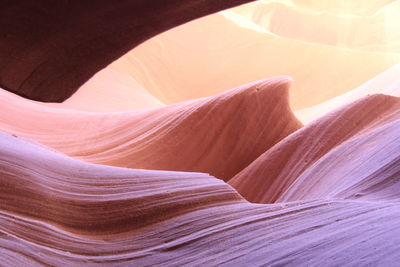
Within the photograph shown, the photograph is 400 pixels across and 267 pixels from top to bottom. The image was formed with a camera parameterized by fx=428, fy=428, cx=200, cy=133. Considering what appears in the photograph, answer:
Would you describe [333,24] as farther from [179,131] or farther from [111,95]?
[179,131]

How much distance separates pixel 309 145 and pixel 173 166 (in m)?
0.70

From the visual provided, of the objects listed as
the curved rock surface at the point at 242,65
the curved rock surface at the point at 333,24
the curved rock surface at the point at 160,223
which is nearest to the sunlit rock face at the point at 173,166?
the curved rock surface at the point at 160,223

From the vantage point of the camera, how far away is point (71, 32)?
1779 mm

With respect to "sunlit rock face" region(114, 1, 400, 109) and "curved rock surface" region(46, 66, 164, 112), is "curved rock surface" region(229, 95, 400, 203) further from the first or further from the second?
"sunlit rock face" region(114, 1, 400, 109)

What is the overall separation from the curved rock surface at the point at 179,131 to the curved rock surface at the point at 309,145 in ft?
1.11

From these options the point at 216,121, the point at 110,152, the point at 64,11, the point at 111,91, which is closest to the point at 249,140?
the point at 216,121

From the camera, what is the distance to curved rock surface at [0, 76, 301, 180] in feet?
7.14

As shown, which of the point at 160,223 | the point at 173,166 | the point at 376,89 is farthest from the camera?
the point at 376,89

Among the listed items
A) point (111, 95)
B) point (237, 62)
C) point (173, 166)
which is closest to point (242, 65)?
point (237, 62)

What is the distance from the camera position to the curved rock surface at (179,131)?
2.18 meters

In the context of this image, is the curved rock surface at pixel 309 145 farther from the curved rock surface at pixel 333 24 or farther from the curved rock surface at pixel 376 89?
the curved rock surface at pixel 333 24

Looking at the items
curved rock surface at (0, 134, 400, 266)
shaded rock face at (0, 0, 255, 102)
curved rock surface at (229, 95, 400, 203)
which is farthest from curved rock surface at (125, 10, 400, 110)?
curved rock surface at (0, 134, 400, 266)

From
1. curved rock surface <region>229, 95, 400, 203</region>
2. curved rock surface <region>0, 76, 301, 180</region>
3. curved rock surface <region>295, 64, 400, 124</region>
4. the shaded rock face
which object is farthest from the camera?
curved rock surface <region>295, 64, 400, 124</region>

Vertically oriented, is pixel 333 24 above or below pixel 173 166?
above
